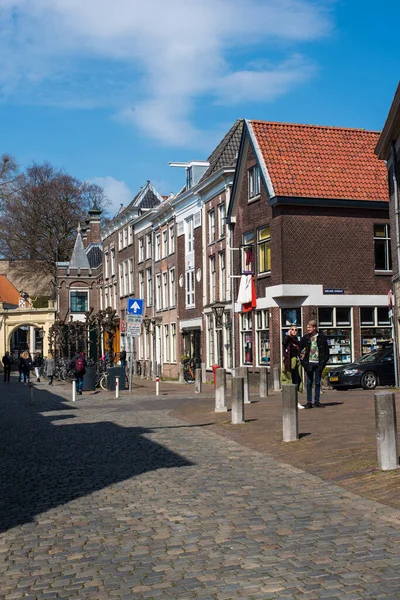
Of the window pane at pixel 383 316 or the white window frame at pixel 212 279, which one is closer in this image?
the window pane at pixel 383 316

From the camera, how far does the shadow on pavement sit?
9602 millimetres

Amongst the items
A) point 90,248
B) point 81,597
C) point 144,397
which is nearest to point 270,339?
point 144,397

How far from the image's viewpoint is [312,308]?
1260 inches

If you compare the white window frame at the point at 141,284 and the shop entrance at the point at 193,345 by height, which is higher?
the white window frame at the point at 141,284

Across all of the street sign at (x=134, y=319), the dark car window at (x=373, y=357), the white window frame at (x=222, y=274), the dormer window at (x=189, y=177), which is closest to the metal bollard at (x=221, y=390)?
the dark car window at (x=373, y=357)

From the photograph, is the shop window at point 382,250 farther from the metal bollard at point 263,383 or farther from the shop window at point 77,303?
the shop window at point 77,303

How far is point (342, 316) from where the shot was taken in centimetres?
3272

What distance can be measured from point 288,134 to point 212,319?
9847 millimetres

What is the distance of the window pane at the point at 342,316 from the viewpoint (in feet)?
107

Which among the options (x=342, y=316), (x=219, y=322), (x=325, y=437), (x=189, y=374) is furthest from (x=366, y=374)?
(x=325, y=437)

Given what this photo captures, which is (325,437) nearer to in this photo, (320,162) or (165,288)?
(320,162)

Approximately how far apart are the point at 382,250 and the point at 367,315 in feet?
8.69

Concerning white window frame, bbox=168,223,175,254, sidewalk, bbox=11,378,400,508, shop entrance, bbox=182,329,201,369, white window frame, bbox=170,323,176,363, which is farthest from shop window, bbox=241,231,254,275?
white window frame, bbox=170,323,176,363

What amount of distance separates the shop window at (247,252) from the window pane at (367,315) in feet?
15.4
